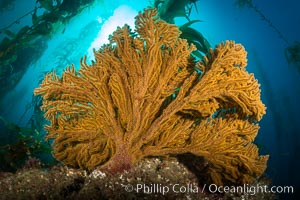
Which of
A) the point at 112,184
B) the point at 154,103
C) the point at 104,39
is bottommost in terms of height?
the point at 112,184

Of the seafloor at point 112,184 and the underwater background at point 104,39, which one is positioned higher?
the underwater background at point 104,39

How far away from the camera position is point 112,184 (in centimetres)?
291

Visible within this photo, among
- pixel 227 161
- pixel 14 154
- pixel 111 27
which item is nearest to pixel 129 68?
pixel 227 161

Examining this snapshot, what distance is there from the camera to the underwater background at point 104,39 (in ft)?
21.6

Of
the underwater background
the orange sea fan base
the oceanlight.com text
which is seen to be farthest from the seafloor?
the underwater background

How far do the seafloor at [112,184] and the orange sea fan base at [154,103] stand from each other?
25 cm

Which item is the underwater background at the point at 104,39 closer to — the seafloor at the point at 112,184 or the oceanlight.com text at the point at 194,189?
the oceanlight.com text at the point at 194,189

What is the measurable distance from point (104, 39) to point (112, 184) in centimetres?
6052

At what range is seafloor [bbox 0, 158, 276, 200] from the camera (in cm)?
271

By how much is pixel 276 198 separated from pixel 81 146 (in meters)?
3.47

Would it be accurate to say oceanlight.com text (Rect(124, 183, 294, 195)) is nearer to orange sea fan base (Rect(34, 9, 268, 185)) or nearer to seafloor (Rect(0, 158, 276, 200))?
seafloor (Rect(0, 158, 276, 200))

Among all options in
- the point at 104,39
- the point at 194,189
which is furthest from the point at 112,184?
the point at 104,39

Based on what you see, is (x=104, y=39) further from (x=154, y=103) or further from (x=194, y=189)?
(x=194, y=189)

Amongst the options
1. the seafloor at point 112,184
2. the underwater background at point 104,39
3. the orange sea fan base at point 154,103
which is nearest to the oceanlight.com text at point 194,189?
the seafloor at point 112,184
